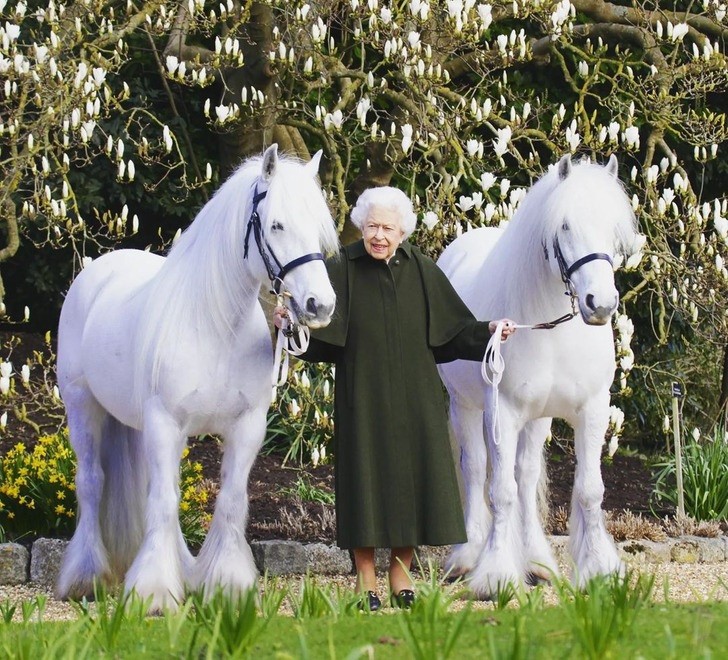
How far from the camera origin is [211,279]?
5242 millimetres

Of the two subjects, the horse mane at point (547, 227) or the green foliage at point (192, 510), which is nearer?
the horse mane at point (547, 227)

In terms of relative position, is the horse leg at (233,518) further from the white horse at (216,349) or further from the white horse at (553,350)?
the white horse at (553,350)

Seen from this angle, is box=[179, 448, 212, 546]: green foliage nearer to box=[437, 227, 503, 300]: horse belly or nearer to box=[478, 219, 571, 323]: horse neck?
box=[437, 227, 503, 300]: horse belly

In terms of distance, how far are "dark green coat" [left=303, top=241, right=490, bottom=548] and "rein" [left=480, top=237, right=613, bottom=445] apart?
0.09m

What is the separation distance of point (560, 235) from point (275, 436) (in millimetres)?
4229

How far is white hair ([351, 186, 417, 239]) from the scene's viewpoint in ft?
16.9

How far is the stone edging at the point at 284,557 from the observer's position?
6461 mm

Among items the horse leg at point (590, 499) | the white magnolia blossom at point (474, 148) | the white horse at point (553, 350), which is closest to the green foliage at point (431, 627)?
the white horse at point (553, 350)

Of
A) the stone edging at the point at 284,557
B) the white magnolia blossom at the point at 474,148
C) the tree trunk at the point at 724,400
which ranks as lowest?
the stone edging at the point at 284,557

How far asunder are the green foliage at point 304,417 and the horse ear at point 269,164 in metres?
2.36

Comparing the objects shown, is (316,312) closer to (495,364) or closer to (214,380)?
(214,380)

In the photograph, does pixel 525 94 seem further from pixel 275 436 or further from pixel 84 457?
pixel 84 457

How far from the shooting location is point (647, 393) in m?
10.7

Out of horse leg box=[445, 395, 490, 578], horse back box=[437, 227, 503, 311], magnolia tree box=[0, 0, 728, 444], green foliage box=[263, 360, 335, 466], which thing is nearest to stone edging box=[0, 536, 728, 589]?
horse leg box=[445, 395, 490, 578]
